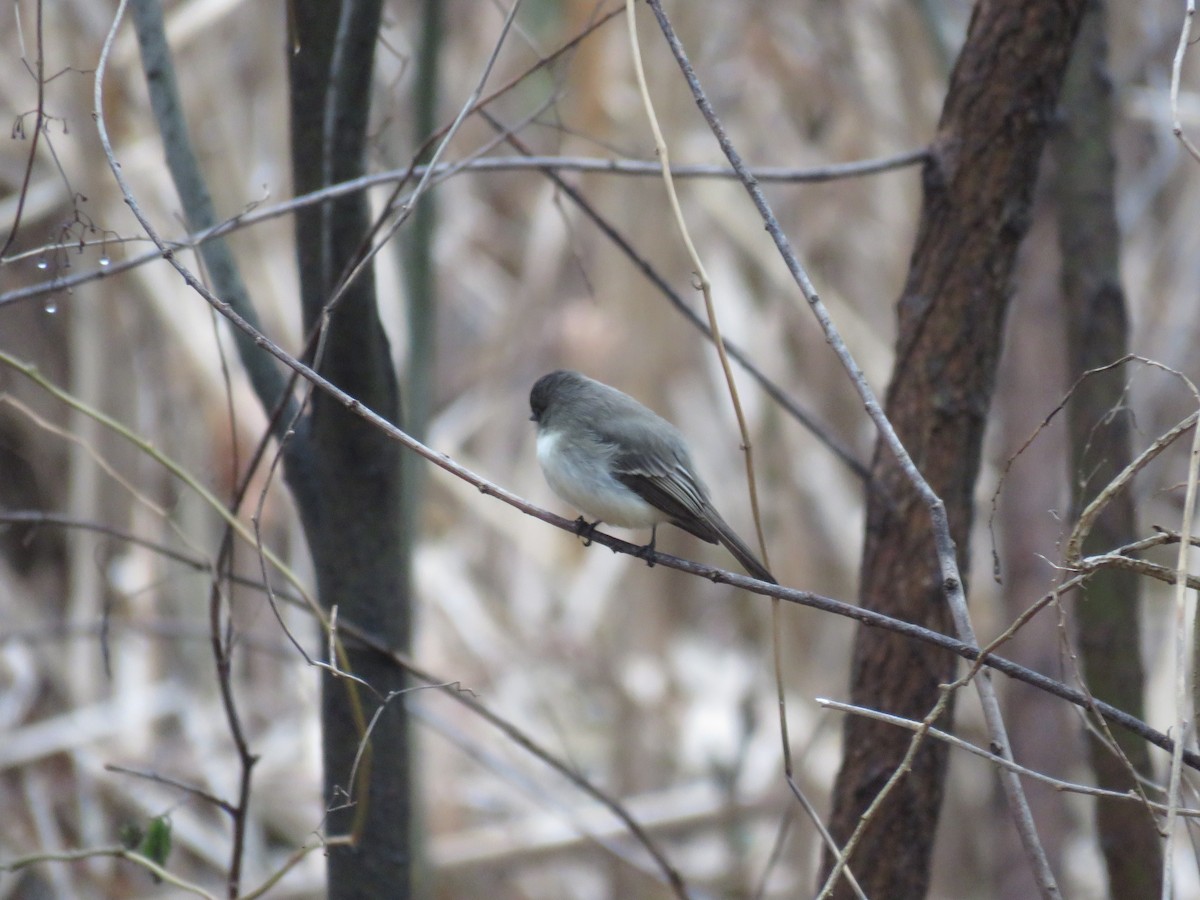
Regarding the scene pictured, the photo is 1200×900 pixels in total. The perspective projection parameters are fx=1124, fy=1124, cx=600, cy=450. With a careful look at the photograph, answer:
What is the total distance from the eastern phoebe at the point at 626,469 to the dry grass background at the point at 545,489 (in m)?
1.57

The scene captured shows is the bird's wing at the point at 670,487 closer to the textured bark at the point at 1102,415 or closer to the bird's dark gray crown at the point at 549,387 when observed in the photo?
the bird's dark gray crown at the point at 549,387

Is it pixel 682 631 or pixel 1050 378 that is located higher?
pixel 1050 378

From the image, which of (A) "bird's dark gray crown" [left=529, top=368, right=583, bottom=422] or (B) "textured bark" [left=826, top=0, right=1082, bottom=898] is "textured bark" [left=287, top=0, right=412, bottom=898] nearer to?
(A) "bird's dark gray crown" [left=529, top=368, right=583, bottom=422]

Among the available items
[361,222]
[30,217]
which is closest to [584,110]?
[30,217]

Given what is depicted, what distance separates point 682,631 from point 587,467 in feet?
10.4

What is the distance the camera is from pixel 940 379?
1951 mm

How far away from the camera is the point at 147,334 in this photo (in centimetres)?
458

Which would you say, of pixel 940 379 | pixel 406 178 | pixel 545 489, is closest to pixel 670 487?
pixel 940 379

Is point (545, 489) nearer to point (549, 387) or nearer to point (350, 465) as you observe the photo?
point (549, 387)

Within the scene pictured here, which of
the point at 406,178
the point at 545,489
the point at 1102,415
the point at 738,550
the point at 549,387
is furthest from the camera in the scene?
the point at 545,489

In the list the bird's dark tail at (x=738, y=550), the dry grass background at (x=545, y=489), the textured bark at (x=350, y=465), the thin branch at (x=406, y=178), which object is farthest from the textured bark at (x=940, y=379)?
the dry grass background at (x=545, y=489)

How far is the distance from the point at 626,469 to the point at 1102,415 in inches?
35.9

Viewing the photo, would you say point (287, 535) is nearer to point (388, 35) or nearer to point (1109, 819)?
point (388, 35)

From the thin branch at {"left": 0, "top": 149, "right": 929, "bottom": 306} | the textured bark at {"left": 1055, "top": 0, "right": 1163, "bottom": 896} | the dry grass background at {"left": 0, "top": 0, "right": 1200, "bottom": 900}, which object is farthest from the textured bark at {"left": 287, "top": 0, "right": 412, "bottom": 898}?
the dry grass background at {"left": 0, "top": 0, "right": 1200, "bottom": 900}
